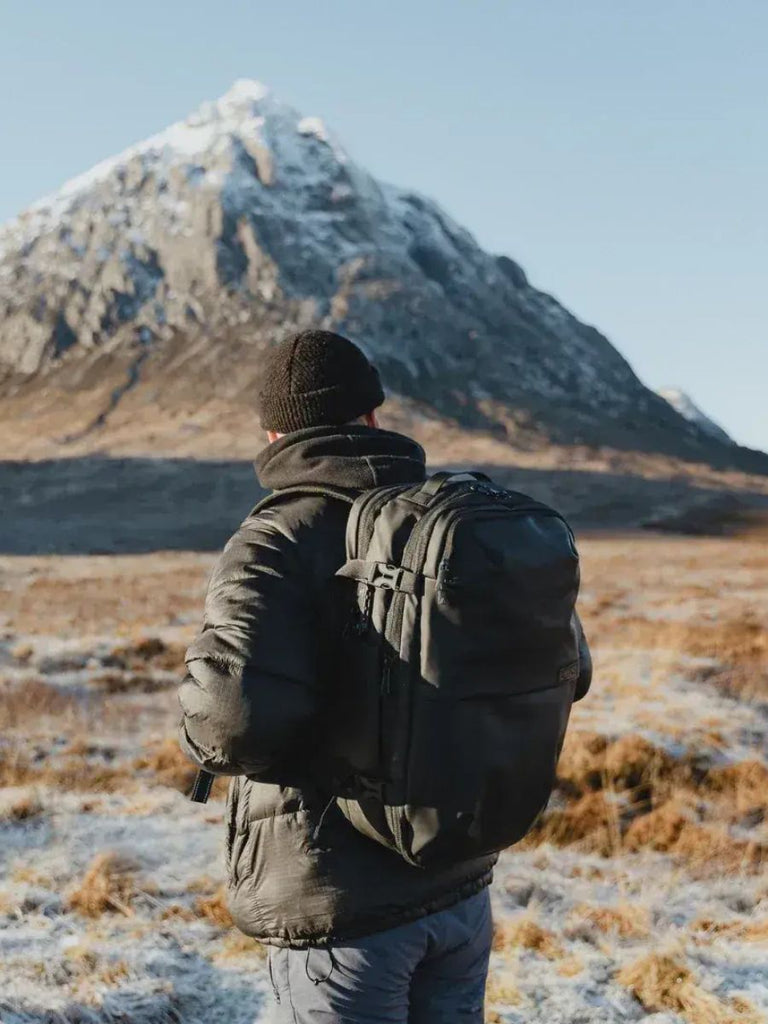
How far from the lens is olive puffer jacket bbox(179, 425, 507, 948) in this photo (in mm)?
1938

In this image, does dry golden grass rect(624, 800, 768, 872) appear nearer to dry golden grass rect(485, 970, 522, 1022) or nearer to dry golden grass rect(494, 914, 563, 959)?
dry golden grass rect(494, 914, 563, 959)

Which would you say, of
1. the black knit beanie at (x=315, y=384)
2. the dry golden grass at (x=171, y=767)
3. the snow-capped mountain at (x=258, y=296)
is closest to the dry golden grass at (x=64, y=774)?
the dry golden grass at (x=171, y=767)

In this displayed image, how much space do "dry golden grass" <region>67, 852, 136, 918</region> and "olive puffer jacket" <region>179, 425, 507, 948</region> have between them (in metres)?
2.62

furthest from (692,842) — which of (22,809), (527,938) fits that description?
(22,809)

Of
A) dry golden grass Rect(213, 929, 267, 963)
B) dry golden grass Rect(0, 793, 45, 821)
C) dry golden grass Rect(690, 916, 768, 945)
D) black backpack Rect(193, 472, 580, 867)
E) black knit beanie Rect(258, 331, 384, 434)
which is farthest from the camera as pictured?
dry golden grass Rect(0, 793, 45, 821)

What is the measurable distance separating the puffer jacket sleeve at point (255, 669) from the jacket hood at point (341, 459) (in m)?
0.23

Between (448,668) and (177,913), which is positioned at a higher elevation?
(448,668)

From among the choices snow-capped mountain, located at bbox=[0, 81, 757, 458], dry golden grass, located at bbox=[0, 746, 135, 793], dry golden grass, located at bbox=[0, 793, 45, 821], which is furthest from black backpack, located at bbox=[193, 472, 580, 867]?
snow-capped mountain, located at bbox=[0, 81, 757, 458]

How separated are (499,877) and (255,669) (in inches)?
143

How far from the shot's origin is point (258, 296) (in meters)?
97.4

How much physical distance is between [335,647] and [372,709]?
0.16 meters

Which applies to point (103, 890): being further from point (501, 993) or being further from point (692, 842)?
point (692, 842)

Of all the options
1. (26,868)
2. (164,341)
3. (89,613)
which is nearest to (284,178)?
(164,341)

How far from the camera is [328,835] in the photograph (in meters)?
2.10
